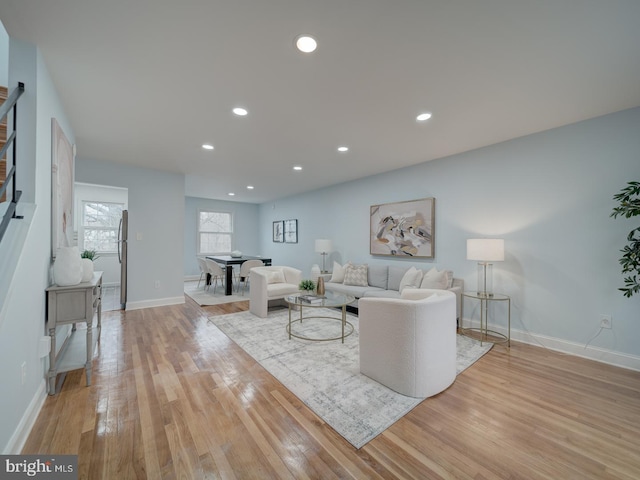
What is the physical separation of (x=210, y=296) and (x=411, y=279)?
13.9ft

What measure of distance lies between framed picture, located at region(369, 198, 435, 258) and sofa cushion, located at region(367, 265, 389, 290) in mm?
296

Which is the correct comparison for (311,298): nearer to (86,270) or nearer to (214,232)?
(86,270)

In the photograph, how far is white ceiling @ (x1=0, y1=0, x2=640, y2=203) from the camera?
1.55m

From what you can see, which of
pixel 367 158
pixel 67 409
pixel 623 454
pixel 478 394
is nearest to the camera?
pixel 623 454

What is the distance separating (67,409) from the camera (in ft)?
6.33

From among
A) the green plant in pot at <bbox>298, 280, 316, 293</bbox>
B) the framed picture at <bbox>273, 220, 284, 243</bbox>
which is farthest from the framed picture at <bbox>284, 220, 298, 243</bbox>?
the green plant in pot at <bbox>298, 280, 316, 293</bbox>

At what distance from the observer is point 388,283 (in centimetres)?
460

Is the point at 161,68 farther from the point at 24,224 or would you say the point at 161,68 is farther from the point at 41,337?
the point at 41,337

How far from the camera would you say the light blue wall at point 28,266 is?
1.49 meters

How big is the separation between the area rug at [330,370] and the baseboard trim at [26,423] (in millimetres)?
1600

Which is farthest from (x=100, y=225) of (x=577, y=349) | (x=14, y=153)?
(x=577, y=349)

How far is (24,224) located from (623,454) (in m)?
3.93

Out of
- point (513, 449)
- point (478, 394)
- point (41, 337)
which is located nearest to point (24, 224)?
point (41, 337)

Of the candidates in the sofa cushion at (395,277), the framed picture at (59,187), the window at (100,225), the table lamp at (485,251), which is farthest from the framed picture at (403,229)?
the window at (100,225)
